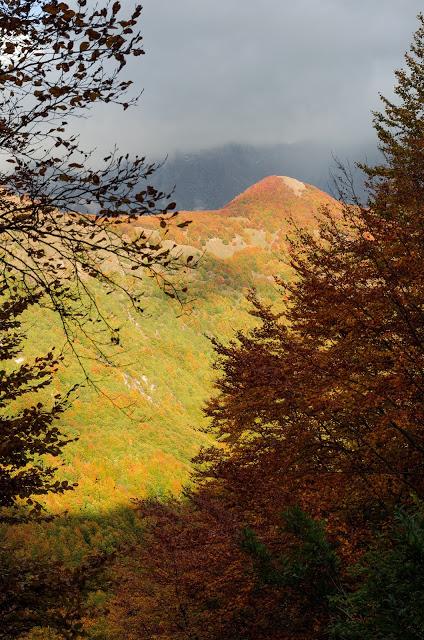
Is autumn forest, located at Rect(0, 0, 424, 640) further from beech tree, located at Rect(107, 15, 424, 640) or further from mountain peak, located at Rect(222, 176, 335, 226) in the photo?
mountain peak, located at Rect(222, 176, 335, 226)

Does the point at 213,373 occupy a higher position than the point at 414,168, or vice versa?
the point at 213,373

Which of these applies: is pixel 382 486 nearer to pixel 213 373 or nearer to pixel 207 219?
pixel 213 373

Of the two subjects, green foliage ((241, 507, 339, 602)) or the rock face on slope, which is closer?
green foliage ((241, 507, 339, 602))

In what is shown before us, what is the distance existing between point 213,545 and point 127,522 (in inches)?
571

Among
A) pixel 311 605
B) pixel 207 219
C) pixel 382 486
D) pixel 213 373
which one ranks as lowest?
pixel 311 605

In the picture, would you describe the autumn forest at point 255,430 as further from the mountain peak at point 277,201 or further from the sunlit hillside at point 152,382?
the mountain peak at point 277,201

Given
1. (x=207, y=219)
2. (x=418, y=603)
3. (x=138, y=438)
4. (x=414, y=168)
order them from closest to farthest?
(x=418, y=603) < (x=414, y=168) < (x=138, y=438) < (x=207, y=219)

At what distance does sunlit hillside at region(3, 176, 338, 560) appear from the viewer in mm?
21625

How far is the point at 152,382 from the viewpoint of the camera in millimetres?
35781

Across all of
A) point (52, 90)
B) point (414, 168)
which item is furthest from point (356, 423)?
point (414, 168)

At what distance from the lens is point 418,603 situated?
343 cm

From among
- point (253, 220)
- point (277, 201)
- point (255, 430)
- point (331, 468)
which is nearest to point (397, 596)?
point (331, 468)

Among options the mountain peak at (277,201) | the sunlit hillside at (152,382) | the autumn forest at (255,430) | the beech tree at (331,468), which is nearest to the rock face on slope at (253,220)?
the mountain peak at (277,201)

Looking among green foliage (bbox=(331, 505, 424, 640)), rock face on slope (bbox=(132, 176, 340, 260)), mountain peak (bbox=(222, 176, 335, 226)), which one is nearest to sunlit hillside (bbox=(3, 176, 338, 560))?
rock face on slope (bbox=(132, 176, 340, 260))
